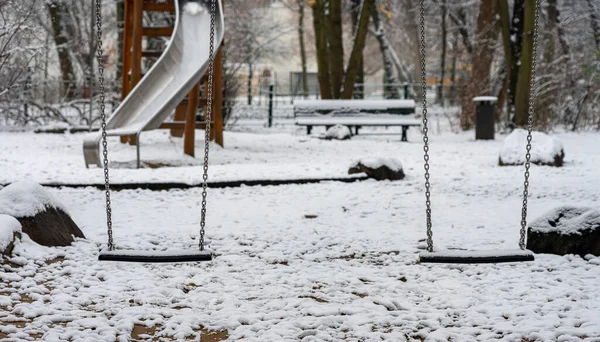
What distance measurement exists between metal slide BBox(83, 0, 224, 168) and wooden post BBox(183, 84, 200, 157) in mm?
209

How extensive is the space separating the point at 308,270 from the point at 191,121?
227 inches

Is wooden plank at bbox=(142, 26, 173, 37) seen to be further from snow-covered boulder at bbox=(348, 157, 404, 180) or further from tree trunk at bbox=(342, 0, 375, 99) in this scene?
tree trunk at bbox=(342, 0, 375, 99)

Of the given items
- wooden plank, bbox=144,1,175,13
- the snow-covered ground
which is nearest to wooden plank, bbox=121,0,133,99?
wooden plank, bbox=144,1,175,13

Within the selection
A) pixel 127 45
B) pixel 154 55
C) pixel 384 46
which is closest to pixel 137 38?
pixel 154 55

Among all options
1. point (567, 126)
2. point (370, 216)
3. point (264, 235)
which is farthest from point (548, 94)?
point (264, 235)

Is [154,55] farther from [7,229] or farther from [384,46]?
[384,46]

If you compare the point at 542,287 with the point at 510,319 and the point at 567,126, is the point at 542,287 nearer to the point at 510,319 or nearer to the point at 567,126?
the point at 510,319

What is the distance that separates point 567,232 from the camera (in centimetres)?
505

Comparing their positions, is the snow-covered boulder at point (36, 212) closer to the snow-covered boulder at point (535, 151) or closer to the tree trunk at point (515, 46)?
the snow-covered boulder at point (535, 151)

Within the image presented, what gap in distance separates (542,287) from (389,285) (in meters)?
0.83

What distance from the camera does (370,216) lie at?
659cm

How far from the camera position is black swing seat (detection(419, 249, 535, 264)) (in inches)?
167

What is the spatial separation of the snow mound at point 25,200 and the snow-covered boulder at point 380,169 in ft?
13.4

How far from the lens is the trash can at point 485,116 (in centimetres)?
1347
